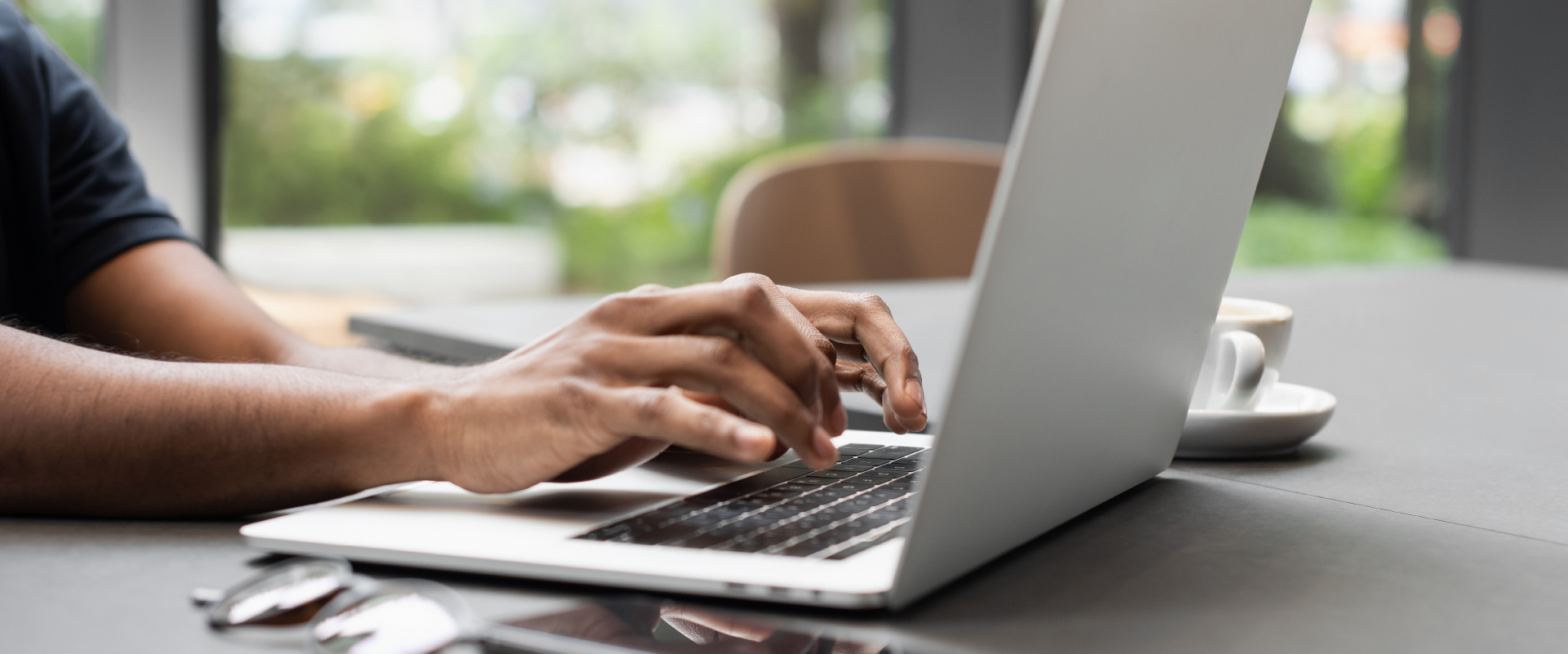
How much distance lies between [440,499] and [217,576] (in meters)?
0.10

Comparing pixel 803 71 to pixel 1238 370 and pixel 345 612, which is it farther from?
pixel 345 612

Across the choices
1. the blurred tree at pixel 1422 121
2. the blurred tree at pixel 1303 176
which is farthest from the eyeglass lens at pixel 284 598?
the blurred tree at pixel 1422 121

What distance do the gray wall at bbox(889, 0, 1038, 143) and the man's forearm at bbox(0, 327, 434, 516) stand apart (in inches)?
119

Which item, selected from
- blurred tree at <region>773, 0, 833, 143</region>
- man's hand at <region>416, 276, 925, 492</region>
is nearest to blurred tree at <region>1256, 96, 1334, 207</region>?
blurred tree at <region>773, 0, 833, 143</region>

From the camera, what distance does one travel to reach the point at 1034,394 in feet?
1.28

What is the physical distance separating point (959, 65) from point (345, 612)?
331 centimetres

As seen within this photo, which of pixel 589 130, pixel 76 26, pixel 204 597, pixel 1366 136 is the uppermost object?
pixel 1366 136

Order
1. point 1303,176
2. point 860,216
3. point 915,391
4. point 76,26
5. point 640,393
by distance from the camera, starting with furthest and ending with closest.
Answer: point 1303,176, point 76,26, point 860,216, point 915,391, point 640,393

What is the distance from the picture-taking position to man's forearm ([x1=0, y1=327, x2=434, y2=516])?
498 mm

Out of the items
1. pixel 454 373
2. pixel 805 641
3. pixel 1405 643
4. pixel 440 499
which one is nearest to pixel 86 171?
pixel 454 373

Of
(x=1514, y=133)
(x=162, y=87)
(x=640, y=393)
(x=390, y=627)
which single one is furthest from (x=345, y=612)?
(x=1514, y=133)

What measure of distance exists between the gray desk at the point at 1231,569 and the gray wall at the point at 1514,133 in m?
2.76

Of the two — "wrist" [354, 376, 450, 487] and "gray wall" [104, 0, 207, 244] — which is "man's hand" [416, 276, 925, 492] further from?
"gray wall" [104, 0, 207, 244]

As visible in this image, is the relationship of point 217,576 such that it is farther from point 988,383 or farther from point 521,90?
point 521,90
